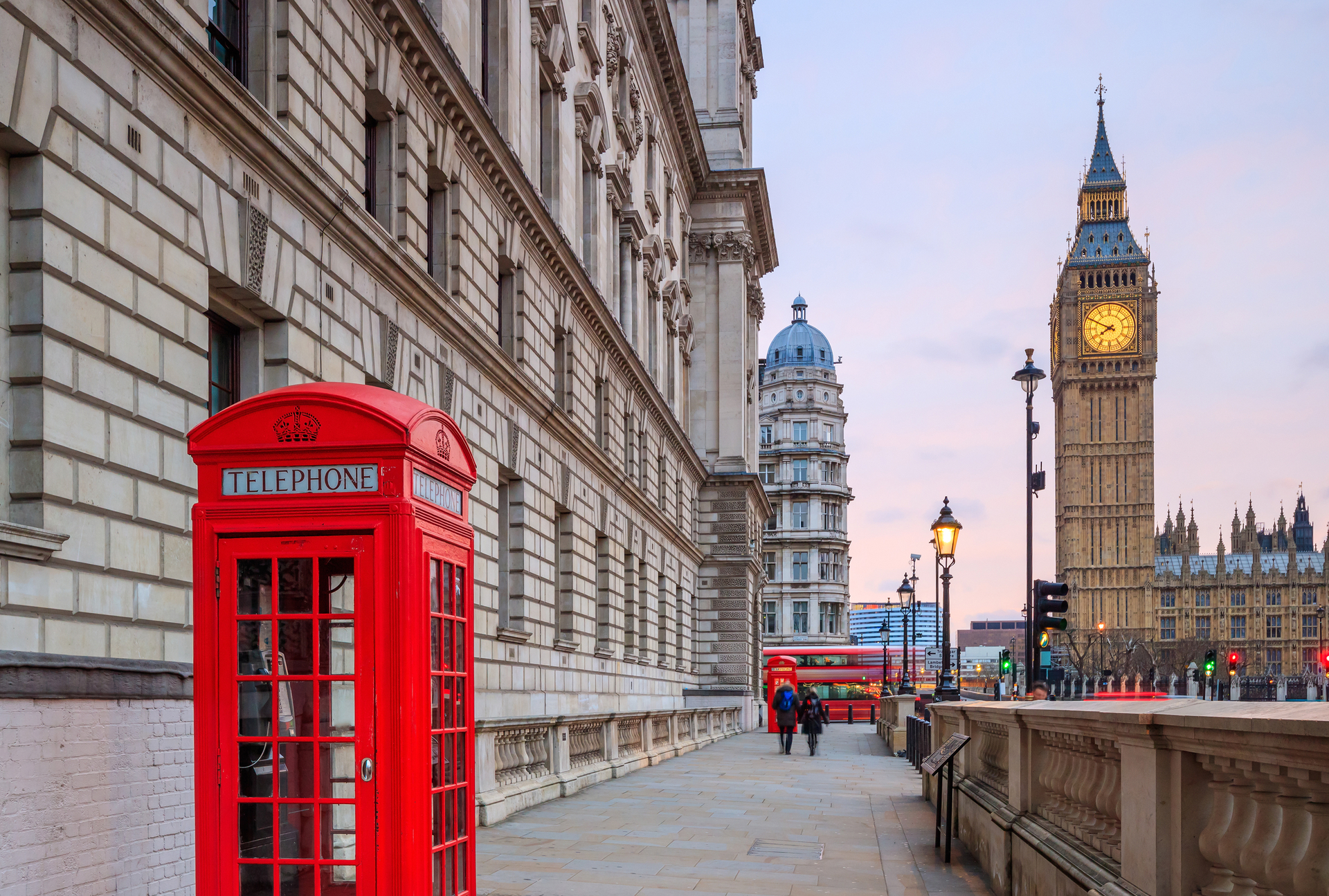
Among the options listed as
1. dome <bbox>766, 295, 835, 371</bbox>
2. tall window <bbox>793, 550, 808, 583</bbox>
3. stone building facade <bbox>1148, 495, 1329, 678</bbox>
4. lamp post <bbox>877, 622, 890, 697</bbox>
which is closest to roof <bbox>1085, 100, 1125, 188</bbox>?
stone building facade <bbox>1148, 495, 1329, 678</bbox>

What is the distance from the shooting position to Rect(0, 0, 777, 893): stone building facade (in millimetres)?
7945

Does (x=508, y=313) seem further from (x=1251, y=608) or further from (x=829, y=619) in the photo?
(x=1251, y=608)

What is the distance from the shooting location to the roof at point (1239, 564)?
155625mm

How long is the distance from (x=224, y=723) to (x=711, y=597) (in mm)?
43156

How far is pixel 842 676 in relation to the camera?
2431 inches

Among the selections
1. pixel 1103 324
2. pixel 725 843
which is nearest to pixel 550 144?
pixel 725 843

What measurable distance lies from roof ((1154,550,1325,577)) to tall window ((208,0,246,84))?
15696 cm

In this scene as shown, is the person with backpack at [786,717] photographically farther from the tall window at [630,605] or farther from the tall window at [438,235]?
the tall window at [438,235]

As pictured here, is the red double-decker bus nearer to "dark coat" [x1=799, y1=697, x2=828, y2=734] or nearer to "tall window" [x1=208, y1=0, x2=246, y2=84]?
"dark coat" [x1=799, y1=697, x2=828, y2=734]

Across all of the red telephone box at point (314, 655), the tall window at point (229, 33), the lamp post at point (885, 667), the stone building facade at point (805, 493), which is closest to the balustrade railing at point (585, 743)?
the tall window at point (229, 33)

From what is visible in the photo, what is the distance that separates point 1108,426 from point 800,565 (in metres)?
76.5

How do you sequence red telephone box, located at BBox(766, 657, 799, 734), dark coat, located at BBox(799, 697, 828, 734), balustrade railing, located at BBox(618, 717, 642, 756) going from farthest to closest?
red telephone box, located at BBox(766, 657, 799, 734) → dark coat, located at BBox(799, 697, 828, 734) → balustrade railing, located at BBox(618, 717, 642, 756)

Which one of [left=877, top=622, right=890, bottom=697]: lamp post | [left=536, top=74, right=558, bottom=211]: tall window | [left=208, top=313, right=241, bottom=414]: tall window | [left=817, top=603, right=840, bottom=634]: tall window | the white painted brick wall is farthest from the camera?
[left=817, top=603, right=840, bottom=634]: tall window

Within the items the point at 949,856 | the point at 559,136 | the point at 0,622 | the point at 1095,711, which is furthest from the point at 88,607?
the point at 559,136
